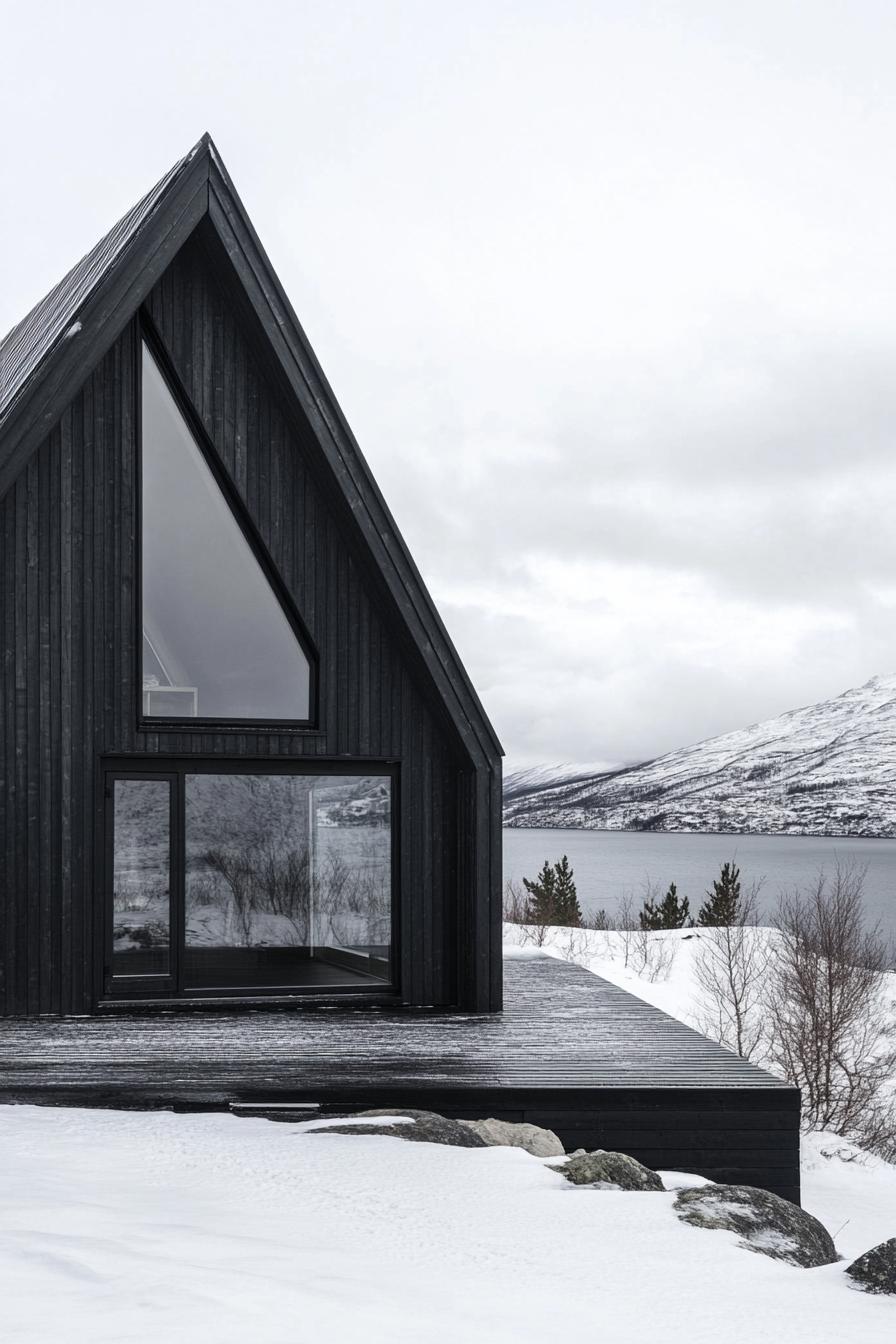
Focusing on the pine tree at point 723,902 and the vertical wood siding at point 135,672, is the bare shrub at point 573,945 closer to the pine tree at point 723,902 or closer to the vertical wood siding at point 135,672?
the pine tree at point 723,902

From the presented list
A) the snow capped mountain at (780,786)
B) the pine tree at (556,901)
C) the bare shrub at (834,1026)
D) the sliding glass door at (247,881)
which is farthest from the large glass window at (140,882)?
the snow capped mountain at (780,786)

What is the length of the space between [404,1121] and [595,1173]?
986 mm

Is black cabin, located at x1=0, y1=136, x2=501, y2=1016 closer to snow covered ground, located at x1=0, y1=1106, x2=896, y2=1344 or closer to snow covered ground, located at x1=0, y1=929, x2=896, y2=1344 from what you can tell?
snow covered ground, located at x1=0, y1=929, x2=896, y2=1344

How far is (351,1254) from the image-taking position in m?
3.68

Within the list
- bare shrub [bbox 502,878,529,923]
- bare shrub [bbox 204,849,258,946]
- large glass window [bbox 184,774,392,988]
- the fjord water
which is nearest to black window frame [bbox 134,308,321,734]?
large glass window [bbox 184,774,392,988]

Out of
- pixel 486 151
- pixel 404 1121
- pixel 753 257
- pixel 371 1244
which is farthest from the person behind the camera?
pixel 753 257

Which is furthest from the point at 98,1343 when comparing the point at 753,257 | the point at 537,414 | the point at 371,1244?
the point at 537,414

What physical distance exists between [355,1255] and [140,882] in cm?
493

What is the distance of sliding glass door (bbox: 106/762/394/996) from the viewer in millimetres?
8266

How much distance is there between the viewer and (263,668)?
8.61 metres

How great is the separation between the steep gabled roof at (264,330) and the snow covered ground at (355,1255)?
3.90 meters

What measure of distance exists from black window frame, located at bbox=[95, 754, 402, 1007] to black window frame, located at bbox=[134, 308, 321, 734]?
22 centimetres

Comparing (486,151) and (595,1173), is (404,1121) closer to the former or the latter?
(595,1173)

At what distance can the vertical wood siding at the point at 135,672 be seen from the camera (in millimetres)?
8016
